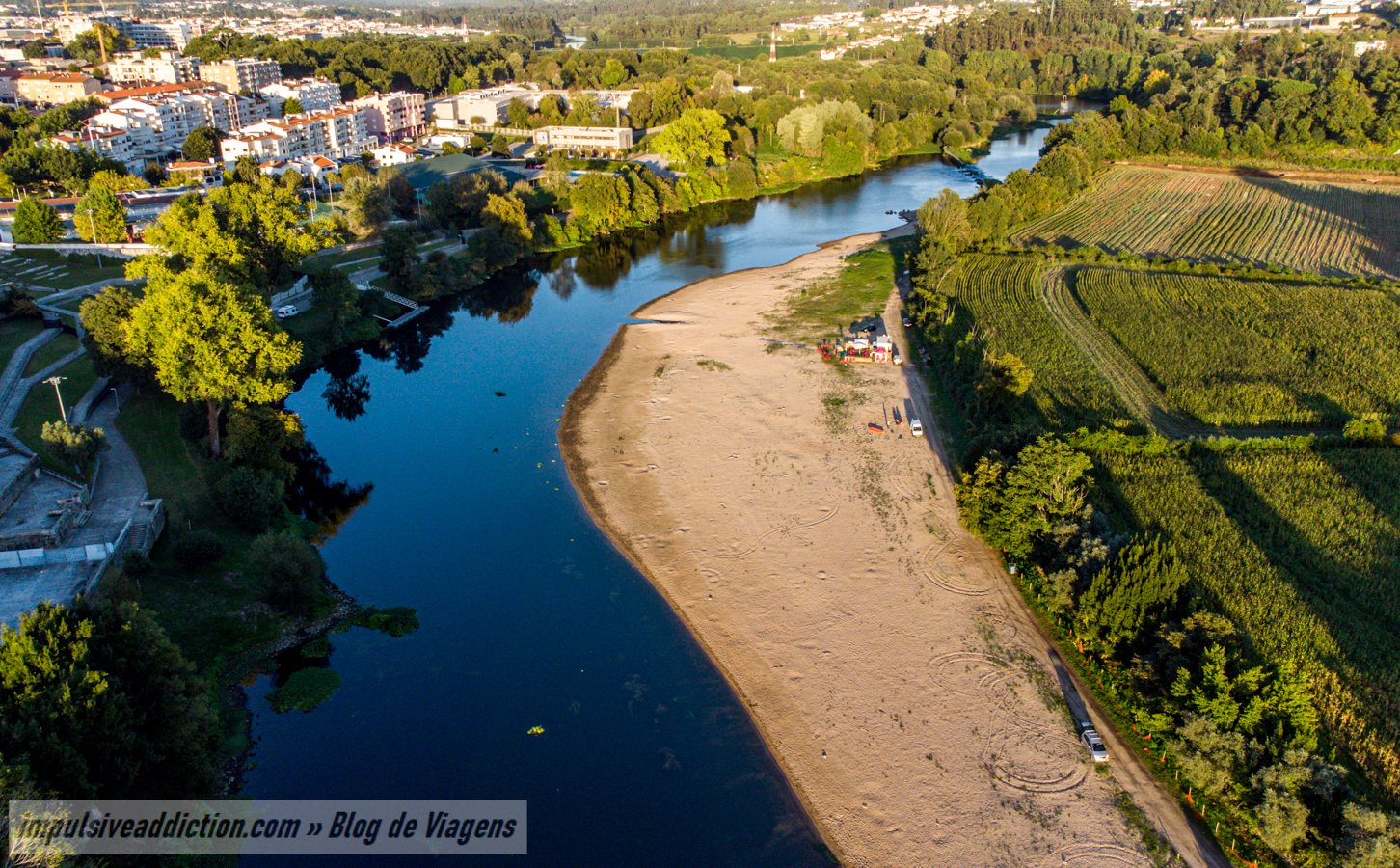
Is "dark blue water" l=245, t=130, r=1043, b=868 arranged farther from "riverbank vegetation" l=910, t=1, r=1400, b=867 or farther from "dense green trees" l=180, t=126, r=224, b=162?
"dense green trees" l=180, t=126, r=224, b=162

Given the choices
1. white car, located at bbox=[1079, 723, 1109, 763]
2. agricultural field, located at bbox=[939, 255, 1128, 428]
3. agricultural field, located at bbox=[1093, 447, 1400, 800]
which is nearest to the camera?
white car, located at bbox=[1079, 723, 1109, 763]

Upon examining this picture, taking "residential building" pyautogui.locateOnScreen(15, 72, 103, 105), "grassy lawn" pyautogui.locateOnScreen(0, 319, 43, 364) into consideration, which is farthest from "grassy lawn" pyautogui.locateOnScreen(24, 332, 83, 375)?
"residential building" pyautogui.locateOnScreen(15, 72, 103, 105)

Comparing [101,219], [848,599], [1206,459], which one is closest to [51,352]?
[101,219]

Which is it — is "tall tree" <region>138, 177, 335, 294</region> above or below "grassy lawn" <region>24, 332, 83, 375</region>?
above

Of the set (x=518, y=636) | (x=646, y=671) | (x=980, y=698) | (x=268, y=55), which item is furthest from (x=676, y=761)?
(x=268, y=55)

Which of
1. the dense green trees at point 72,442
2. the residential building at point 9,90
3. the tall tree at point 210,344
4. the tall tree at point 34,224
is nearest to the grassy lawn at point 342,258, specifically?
the tall tree at point 34,224

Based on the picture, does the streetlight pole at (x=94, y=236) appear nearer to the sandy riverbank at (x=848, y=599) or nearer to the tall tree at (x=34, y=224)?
the tall tree at (x=34, y=224)
